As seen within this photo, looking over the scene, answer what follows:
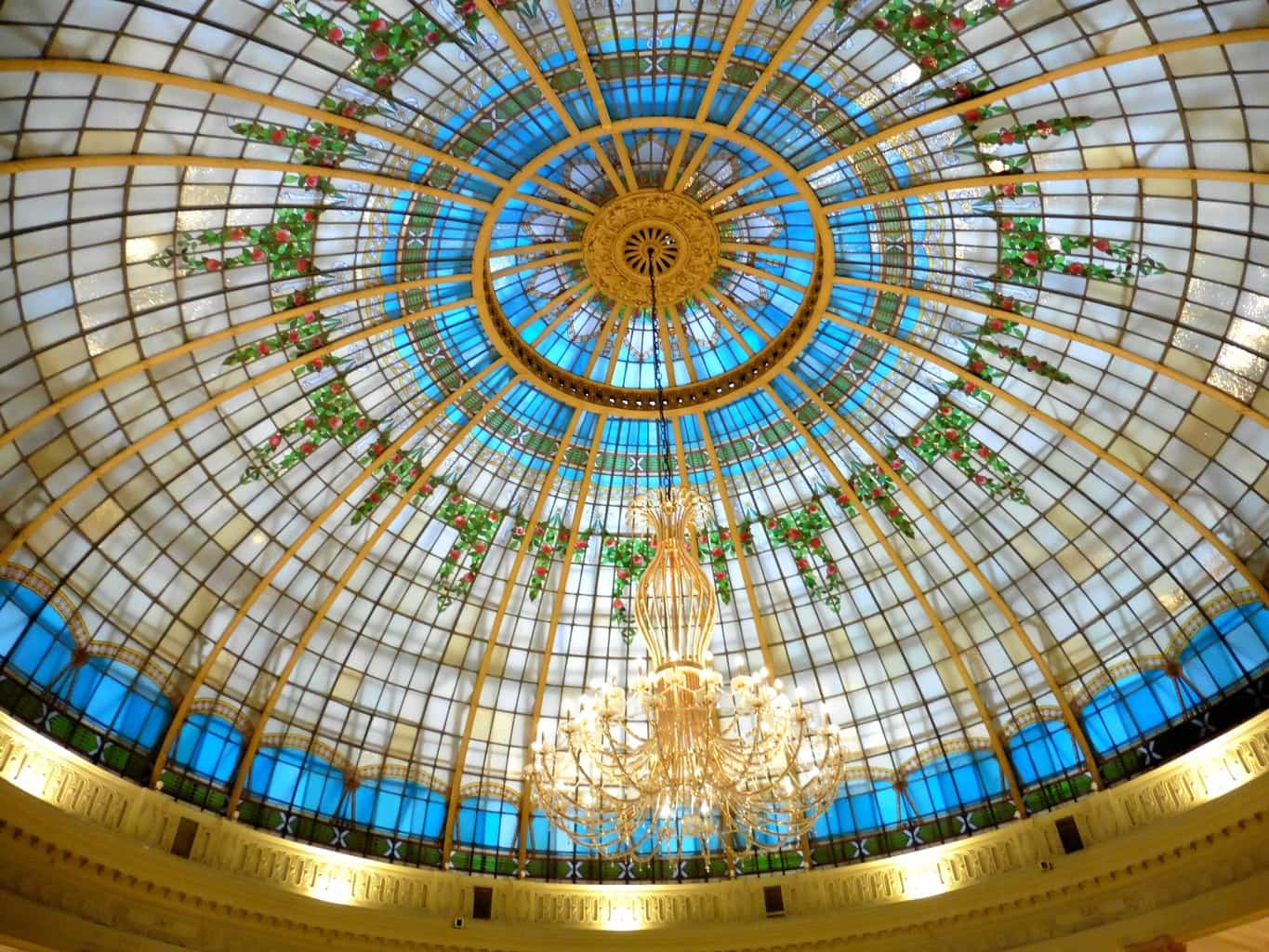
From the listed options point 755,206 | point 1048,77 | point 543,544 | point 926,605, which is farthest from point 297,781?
point 1048,77

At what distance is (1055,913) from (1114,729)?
5017mm

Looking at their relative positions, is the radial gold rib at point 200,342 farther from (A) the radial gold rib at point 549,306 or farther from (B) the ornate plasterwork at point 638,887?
(B) the ornate plasterwork at point 638,887

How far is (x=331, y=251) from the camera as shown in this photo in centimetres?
2236

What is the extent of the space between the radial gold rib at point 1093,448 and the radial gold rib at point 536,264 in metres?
6.60

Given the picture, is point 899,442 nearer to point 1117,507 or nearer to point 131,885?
point 1117,507

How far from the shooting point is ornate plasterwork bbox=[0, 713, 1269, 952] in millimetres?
20391

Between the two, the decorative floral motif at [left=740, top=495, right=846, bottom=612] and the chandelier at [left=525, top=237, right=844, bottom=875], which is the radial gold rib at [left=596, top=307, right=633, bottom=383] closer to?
the decorative floral motif at [left=740, top=495, right=846, bottom=612]

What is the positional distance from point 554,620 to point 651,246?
1123 cm

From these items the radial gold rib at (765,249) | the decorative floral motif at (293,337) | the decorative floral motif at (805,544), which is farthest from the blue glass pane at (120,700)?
the radial gold rib at (765,249)

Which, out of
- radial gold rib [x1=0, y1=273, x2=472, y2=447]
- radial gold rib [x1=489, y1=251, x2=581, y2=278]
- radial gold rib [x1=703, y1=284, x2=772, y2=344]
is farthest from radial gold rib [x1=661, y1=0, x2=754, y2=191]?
radial gold rib [x1=0, y1=273, x2=472, y2=447]

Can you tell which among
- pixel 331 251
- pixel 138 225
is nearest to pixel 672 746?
pixel 331 251

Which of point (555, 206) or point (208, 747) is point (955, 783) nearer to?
point (555, 206)

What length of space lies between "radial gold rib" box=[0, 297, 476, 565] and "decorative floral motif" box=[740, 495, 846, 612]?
37.5 ft

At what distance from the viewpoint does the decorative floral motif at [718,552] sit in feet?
95.9
